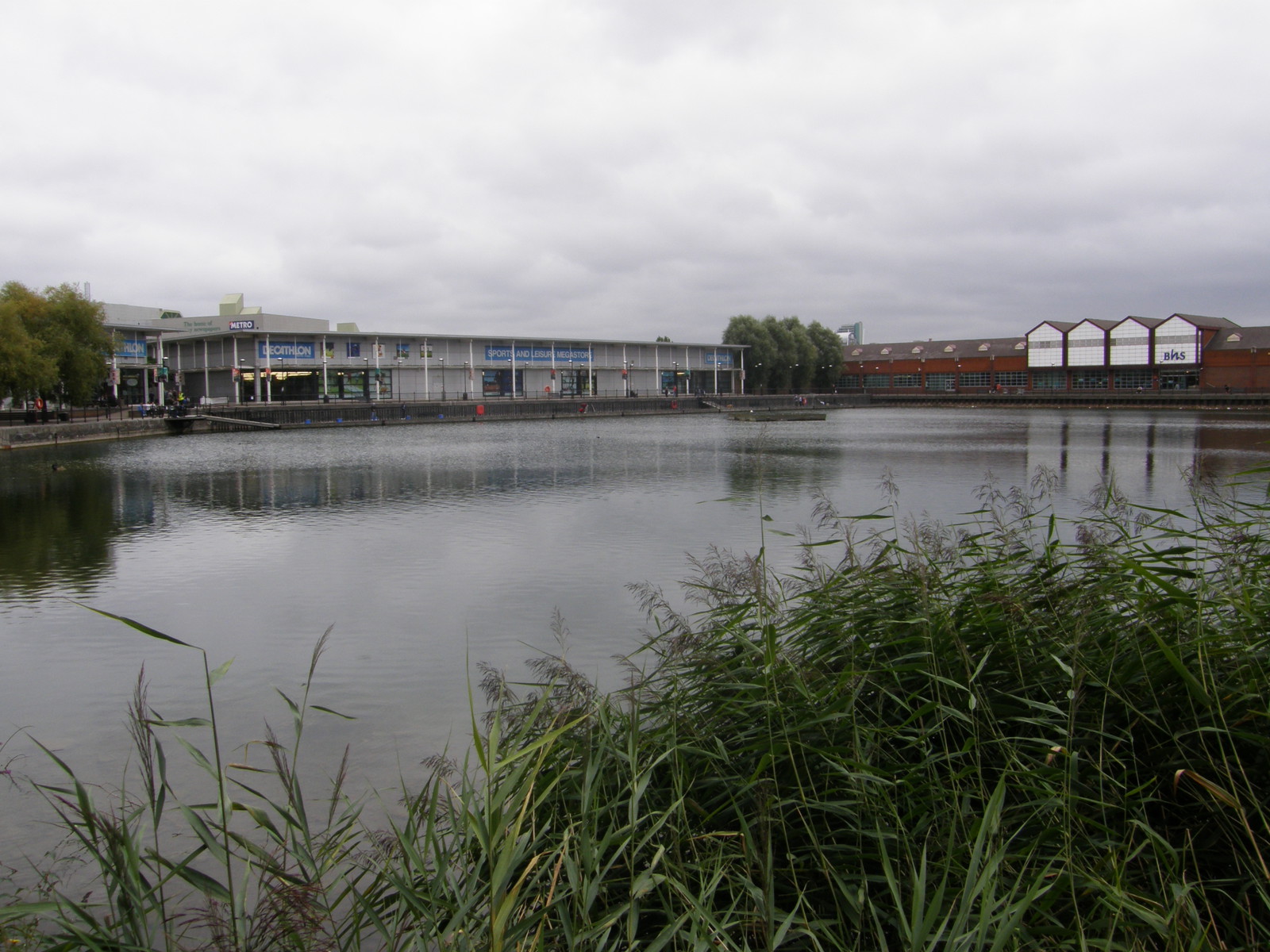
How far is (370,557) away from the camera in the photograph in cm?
1404

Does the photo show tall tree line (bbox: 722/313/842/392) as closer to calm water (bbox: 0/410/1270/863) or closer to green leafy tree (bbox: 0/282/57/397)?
calm water (bbox: 0/410/1270/863)

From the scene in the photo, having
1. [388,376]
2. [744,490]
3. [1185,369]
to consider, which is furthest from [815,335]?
[744,490]

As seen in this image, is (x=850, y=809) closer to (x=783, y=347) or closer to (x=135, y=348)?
(x=135, y=348)

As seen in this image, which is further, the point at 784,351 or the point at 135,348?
the point at 784,351

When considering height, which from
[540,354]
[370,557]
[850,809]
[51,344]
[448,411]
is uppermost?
[540,354]

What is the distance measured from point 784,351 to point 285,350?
180 feet

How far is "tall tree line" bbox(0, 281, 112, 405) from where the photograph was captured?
36.8 metres

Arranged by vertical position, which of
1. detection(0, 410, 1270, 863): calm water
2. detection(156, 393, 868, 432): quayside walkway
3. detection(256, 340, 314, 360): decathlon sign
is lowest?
detection(0, 410, 1270, 863): calm water

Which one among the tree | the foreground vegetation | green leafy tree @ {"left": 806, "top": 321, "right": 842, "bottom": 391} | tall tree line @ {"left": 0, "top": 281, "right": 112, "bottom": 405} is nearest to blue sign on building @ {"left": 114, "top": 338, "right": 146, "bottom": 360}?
tall tree line @ {"left": 0, "top": 281, "right": 112, "bottom": 405}

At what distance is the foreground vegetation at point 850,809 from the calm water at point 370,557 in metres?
0.92

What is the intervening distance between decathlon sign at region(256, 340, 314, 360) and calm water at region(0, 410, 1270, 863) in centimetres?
3466

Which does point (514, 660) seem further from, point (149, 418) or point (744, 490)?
point (149, 418)

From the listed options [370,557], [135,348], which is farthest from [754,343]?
[370,557]

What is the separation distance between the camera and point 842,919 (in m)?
3.56
